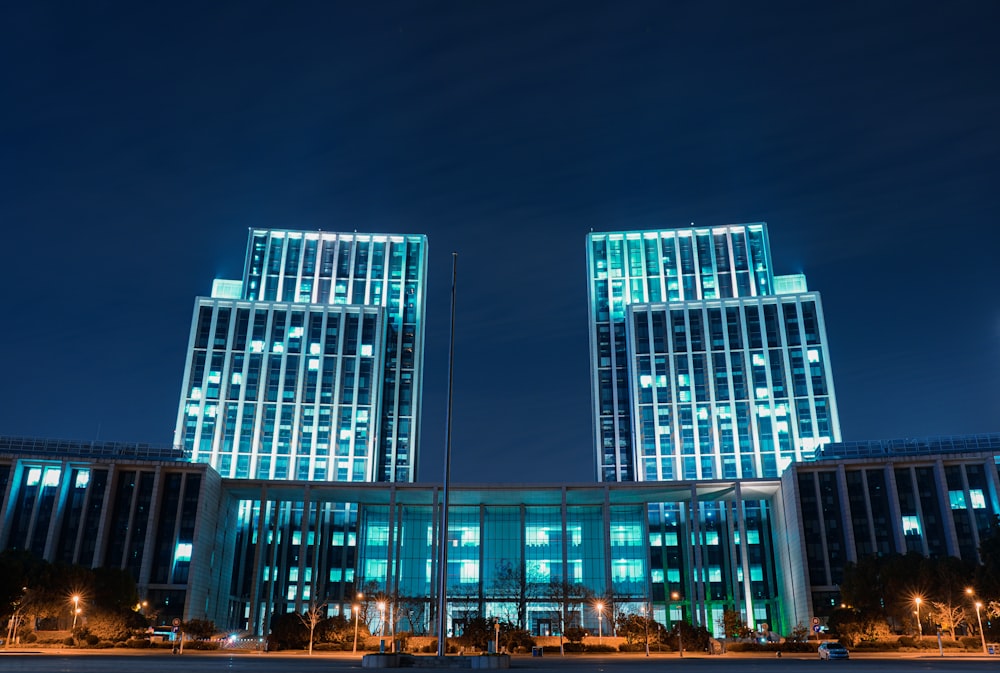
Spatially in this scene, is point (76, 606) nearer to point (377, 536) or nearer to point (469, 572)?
point (377, 536)

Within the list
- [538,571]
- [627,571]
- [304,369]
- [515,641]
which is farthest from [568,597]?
[304,369]

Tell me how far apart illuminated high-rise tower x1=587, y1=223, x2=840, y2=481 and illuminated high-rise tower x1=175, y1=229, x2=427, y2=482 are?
45.3 metres

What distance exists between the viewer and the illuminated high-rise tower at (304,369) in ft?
499

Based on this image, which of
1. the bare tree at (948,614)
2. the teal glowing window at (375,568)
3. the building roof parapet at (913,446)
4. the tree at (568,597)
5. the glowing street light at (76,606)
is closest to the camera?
the bare tree at (948,614)

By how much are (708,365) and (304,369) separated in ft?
265

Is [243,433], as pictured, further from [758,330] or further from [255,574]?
[758,330]

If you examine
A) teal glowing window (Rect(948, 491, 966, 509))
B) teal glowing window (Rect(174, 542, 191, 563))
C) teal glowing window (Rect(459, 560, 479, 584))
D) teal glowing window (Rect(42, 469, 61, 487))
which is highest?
teal glowing window (Rect(42, 469, 61, 487))

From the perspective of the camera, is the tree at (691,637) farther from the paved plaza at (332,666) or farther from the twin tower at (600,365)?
the twin tower at (600,365)

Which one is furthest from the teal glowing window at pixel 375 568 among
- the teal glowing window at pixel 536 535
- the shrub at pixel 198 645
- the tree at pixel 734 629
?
the tree at pixel 734 629

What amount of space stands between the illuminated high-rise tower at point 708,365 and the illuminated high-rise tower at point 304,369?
45.3 metres

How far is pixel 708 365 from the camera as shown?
508ft

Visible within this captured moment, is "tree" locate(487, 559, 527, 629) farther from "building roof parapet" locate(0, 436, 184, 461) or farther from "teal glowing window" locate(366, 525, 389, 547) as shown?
"building roof parapet" locate(0, 436, 184, 461)

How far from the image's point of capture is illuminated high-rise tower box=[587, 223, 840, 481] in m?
149

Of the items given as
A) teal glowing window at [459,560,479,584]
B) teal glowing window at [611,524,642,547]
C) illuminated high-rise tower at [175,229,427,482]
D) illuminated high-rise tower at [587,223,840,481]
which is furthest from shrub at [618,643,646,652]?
illuminated high-rise tower at [175,229,427,482]
